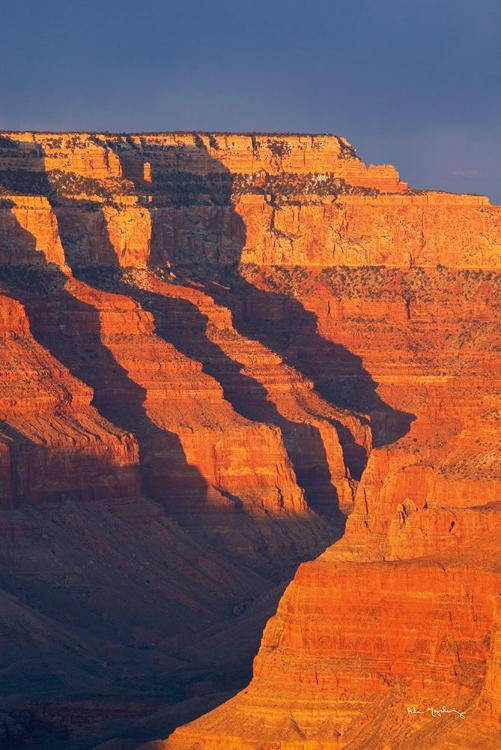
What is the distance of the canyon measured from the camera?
100312 millimetres

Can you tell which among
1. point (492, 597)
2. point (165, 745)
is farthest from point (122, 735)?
point (492, 597)

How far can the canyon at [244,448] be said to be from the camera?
100312 millimetres

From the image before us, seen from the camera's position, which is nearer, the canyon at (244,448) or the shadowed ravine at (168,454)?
the canyon at (244,448)

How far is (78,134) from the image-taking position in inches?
7343

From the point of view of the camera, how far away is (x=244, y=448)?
16238 cm
